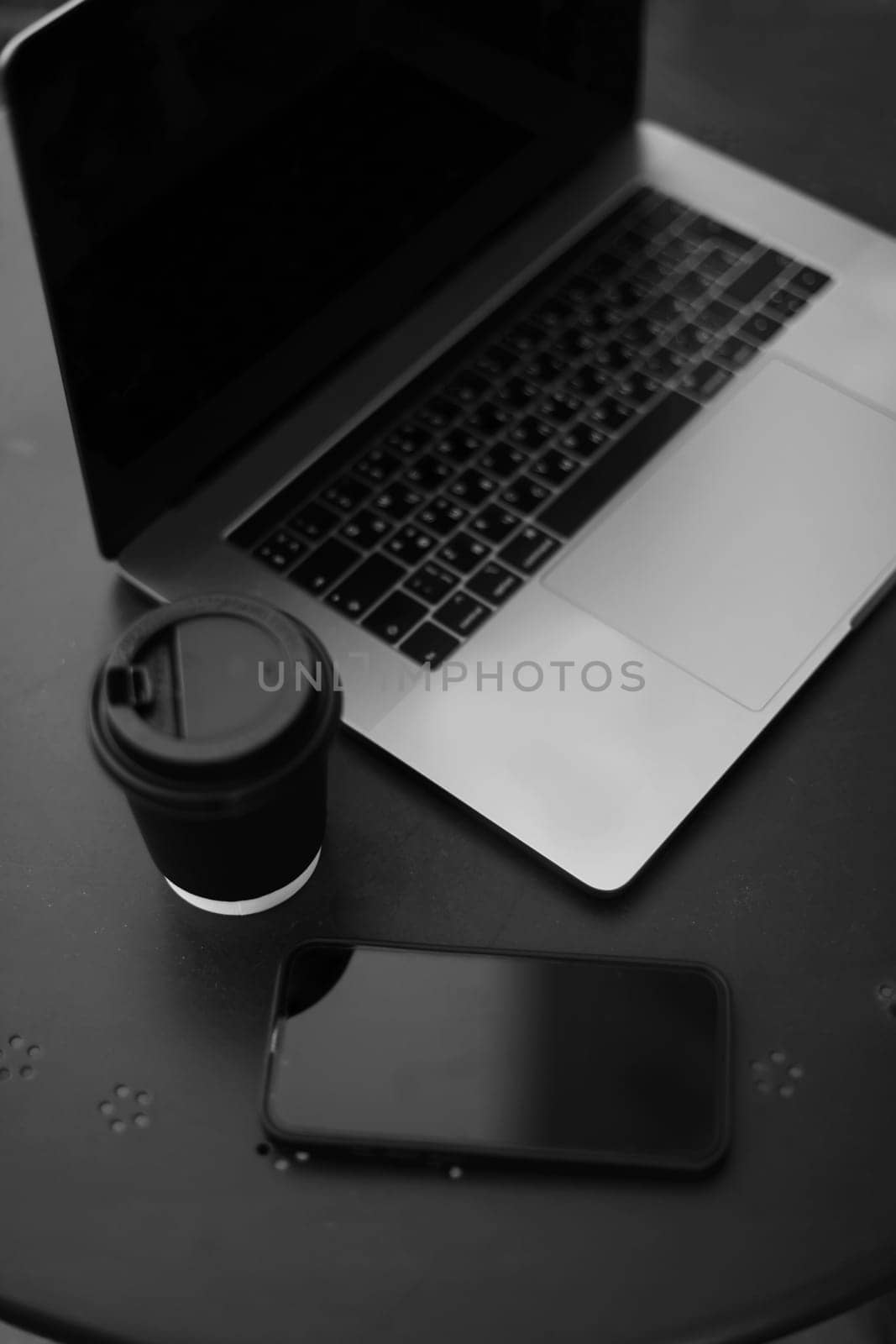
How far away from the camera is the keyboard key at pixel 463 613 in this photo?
0.76m

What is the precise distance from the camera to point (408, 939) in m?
0.67

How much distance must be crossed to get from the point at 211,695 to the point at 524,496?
0.30m

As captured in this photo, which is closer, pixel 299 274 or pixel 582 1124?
pixel 582 1124

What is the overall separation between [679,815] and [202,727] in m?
0.25

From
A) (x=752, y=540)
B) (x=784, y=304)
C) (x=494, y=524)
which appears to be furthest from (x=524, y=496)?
(x=784, y=304)

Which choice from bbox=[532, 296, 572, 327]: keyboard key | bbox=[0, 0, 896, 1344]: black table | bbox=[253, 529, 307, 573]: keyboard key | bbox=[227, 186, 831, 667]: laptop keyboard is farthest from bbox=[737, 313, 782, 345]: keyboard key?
bbox=[253, 529, 307, 573]: keyboard key

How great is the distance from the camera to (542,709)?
0.73 m

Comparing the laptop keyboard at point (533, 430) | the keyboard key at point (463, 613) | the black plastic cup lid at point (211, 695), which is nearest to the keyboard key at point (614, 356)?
the laptop keyboard at point (533, 430)

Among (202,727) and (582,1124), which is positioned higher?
(202,727)

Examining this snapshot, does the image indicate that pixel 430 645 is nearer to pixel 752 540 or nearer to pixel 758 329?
pixel 752 540

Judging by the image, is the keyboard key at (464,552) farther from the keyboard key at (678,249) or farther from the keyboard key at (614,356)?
the keyboard key at (678,249)

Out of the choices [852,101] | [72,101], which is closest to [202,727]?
[72,101]

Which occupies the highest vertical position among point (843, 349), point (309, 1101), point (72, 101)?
point (72, 101)

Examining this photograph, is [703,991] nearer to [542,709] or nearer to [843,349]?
[542,709]
